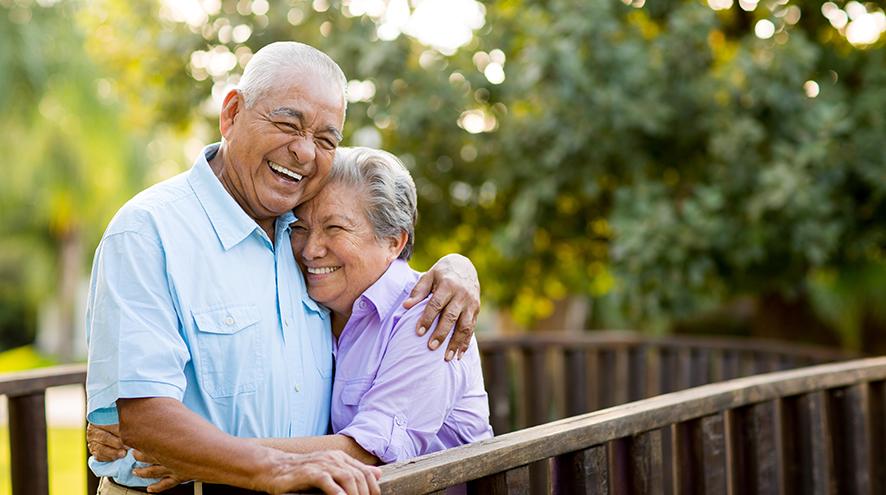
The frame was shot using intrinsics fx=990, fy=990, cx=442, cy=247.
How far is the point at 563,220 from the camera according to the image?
22.2 ft

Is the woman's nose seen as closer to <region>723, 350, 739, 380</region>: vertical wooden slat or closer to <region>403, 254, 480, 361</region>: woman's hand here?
<region>403, 254, 480, 361</region>: woman's hand

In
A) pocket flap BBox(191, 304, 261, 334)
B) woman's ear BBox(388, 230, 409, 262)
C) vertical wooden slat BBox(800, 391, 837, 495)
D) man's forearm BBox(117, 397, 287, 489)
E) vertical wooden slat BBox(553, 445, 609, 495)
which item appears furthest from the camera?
vertical wooden slat BBox(800, 391, 837, 495)

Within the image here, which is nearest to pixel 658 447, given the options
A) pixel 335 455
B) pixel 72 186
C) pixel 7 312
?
pixel 335 455

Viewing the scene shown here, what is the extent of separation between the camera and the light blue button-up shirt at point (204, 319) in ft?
6.47

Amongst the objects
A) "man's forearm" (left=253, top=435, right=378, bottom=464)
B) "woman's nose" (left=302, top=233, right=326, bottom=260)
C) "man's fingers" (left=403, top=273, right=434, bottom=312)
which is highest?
"woman's nose" (left=302, top=233, right=326, bottom=260)

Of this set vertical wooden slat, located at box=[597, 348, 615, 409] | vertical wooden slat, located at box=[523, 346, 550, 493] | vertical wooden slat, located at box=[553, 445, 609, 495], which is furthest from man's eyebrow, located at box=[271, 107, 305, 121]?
vertical wooden slat, located at box=[597, 348, 615, 409]

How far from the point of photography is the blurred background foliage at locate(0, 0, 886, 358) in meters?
5.52

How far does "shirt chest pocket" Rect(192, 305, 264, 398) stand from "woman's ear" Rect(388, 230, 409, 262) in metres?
0.46

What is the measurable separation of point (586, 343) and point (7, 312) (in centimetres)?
2854

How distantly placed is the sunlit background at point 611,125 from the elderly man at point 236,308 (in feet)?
10.9

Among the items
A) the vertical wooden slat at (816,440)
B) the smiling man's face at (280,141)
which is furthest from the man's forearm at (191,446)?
the vertical wooden slat at (816,440)

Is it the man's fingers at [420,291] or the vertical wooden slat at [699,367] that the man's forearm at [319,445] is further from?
the vertical wooden slat at [699,367]

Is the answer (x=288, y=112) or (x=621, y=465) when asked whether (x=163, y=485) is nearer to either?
(x=288, y=112)

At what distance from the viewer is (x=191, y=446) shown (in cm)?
191
